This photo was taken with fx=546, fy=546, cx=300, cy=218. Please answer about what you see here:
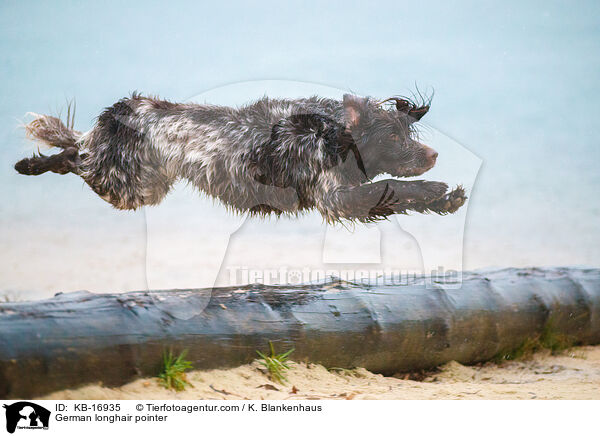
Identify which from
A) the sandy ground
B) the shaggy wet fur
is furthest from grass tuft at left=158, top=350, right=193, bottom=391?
the shaggy wet fur

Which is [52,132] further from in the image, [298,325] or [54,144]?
[298,325]

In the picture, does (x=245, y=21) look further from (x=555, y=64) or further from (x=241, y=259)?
(x=555, y=64)

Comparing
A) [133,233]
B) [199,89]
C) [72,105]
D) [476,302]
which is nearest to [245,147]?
[199,89]

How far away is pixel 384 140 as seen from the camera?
2.26 meters

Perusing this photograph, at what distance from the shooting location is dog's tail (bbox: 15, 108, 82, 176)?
7.84ft

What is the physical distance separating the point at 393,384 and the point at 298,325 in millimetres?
455

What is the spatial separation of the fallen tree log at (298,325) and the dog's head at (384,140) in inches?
19.7

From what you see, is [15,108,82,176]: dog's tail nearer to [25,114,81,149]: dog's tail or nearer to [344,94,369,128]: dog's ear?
[25,114,81,149]: dog's tail

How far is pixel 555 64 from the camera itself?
8.98 feet

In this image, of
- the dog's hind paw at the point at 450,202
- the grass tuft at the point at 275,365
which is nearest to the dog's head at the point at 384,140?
the dog's hind paw at the point at 450,202
